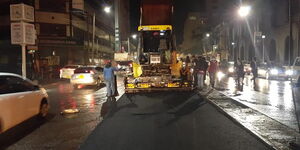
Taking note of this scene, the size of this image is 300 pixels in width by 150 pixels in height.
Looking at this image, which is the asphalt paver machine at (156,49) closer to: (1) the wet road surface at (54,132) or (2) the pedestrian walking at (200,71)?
(2) the pedestrian walking at (200,71)

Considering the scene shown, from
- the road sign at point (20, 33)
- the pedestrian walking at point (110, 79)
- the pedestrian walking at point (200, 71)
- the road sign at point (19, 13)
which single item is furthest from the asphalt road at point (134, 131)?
the pedestrian walking at point (200, 71)

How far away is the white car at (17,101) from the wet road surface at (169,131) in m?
2.05

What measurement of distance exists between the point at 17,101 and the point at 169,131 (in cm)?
403

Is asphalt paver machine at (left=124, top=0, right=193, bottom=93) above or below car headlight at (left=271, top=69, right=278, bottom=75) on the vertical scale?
above

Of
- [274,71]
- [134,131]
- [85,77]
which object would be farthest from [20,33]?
[274,71]

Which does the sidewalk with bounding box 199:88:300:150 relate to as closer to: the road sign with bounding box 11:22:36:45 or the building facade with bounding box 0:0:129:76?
the road sign with bounding box 11:22:36:45

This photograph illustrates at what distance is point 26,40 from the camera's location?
1633 centimetres

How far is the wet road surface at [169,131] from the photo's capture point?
7270 millimetres

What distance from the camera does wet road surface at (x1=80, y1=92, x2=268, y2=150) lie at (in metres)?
7.27

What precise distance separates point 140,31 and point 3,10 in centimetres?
3390

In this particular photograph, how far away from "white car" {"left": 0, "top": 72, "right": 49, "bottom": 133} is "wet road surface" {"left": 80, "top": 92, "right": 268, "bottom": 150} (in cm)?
205

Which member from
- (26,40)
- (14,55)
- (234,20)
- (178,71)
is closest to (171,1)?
(178,71)

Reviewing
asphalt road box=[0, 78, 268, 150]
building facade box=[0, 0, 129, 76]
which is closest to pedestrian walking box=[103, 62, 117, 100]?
asphalt road box=[0, 78, 268, 150]

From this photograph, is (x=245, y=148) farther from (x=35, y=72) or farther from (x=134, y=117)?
(x=35, y=72)
